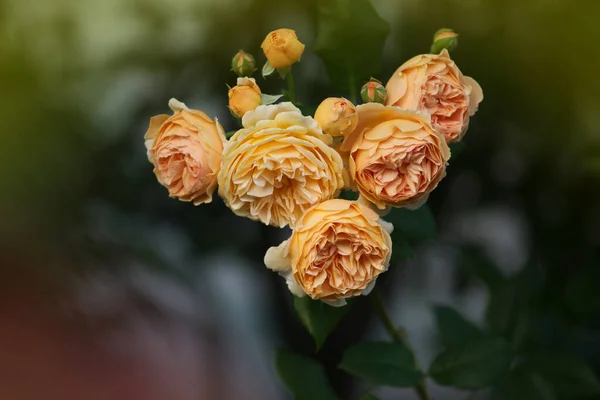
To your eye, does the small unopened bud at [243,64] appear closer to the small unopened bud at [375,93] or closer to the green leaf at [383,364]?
the small unopened bud at [375,93]

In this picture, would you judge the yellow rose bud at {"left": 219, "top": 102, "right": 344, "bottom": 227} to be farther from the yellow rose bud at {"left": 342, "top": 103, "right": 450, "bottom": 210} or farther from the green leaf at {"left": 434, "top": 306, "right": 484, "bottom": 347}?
the green leaf at {"left": 434, "top": 306, "right": 484, "bottom": 347}

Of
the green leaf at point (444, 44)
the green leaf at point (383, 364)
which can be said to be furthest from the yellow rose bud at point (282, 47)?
the green leaf at point (383, 364)

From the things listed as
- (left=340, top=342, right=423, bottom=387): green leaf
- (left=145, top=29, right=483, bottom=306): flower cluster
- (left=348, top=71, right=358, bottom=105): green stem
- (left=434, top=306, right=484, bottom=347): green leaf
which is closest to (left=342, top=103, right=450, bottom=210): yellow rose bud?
(left=145, top=29, right=483, bottom=306): flower cluster

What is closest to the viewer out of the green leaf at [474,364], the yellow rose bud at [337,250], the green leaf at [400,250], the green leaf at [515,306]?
the yellow rose bud at [337,250]

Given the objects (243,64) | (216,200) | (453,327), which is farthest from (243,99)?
(453,327)

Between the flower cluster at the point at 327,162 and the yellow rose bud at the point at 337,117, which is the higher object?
the yellow rose bud at the point at 337,117

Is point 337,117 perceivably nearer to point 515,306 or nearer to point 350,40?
point 350,40
